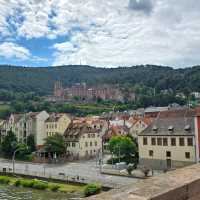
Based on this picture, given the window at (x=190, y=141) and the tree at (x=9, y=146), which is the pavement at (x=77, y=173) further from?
the window at (x=190, y=141)

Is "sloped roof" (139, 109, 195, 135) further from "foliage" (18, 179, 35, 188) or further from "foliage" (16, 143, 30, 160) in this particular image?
"foliage" (16, 143, 30, 160)

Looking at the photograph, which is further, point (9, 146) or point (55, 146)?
point (9, 146)

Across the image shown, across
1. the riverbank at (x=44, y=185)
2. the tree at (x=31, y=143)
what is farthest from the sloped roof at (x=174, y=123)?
the tree at (x=31, y=143)

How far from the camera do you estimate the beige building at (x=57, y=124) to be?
7388 cm

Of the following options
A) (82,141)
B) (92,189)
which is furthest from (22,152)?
(92,189)

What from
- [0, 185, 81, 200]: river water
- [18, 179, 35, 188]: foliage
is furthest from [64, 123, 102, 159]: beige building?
[0, 185, 81, 200]: river water

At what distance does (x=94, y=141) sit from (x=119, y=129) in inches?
497

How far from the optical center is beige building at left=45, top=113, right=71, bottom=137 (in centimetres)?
7388

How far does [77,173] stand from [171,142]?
43.1 ft

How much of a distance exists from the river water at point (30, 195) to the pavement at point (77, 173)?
390 centimetres

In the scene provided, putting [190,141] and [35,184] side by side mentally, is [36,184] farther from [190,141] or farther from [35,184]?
[190,141]

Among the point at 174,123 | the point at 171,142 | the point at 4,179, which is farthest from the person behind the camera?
the point at 4,179

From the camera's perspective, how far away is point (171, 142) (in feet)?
151

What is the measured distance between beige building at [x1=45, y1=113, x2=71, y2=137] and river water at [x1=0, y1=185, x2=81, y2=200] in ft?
104
